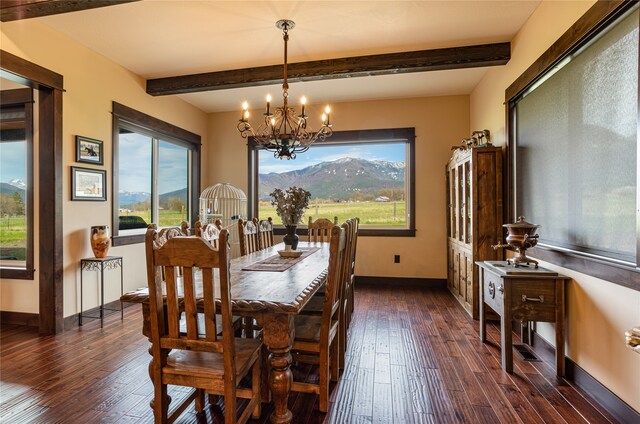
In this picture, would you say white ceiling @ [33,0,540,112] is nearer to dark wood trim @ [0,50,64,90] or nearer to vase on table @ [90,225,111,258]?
dark wood trim @ [0,50,64,90]

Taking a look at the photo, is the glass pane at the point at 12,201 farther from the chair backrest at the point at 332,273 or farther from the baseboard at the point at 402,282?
the baseboard at the point at 402,282

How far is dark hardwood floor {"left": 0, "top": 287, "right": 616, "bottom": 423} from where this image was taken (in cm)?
188

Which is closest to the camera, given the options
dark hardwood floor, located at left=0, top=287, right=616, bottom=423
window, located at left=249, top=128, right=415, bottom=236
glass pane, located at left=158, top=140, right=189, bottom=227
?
dark hardwood floor, located at left=0, top=287, right=616, bottom=423

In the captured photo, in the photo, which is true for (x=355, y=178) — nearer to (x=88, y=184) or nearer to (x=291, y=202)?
(x=291, y=202)

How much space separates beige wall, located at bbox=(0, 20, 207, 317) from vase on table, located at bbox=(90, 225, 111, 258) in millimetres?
145

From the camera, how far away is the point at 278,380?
1631 mm

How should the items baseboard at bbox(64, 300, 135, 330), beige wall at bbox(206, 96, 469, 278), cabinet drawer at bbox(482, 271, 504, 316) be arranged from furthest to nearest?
beige wall at bbox(206, 96, 469, 278) < baseboard at bbox(64, 300, 135, 330) < cabinet drawer at bbox(482, 271, 504, 316)

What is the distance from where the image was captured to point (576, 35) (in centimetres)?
219

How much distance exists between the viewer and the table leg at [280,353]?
1.58 metres

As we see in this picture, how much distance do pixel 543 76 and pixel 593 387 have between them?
7.63 feet

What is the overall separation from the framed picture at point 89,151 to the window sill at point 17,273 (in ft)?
4.03

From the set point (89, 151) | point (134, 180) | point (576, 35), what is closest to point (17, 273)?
point (89, 151)

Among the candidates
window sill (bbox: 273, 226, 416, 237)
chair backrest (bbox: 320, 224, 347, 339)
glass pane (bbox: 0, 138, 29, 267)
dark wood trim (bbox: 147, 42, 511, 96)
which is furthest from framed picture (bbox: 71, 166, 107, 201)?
window sill (bbox: 273, 226, 416, 237)

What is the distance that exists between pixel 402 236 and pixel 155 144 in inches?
154
